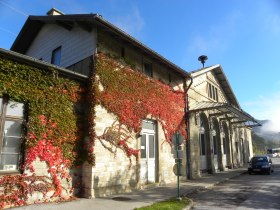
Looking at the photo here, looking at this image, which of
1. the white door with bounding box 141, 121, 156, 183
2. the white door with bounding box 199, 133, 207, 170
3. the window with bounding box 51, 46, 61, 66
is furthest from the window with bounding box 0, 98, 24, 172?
the white door with bounding box 199, 133, 207, 170

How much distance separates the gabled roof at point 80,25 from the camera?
11.2m

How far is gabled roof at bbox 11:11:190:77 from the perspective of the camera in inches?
442

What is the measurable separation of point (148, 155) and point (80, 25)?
23.9ft

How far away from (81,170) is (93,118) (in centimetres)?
213

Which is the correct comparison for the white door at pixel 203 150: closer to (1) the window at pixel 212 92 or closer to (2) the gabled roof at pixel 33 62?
(1) the window at pixel 212 92

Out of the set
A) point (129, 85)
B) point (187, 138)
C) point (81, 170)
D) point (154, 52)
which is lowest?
point (81, 170)

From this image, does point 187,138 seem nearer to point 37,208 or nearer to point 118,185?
point 118,185

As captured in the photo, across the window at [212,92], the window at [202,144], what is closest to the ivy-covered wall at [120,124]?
the window at [202,144]

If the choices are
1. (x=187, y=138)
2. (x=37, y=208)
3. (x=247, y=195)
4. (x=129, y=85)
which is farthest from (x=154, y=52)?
(x=37, y=208)

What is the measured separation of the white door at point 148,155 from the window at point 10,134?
621cm

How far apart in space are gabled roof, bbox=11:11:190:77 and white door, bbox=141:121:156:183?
3.94 meters

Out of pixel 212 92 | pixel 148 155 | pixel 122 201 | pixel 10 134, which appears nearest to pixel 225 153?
pixel 212 92

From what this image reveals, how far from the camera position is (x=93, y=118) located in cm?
1044

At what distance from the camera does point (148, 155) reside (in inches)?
532
